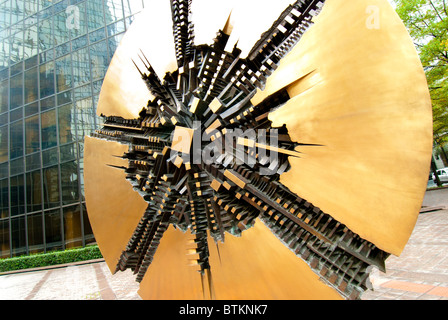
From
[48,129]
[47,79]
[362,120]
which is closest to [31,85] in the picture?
[47,79]

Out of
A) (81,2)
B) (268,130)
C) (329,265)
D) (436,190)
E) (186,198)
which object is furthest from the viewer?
(436,190)

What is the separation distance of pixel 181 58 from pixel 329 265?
1955 millimetres

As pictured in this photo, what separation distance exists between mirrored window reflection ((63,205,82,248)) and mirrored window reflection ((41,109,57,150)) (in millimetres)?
3580

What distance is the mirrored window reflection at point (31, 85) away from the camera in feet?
51.6

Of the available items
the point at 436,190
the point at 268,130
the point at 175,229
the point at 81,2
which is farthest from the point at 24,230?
the point at 436,190

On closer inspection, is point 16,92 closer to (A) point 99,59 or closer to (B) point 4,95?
(B) point 4,95

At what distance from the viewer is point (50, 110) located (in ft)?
49.3

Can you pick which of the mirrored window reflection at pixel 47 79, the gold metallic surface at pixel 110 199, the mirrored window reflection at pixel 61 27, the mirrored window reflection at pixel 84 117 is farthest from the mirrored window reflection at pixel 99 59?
the gold metallic surface at pixel 110 199

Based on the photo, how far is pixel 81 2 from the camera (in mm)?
15180

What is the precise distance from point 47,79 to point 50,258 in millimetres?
9409

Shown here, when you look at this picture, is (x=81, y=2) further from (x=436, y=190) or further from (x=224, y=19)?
(x=436, y=190)

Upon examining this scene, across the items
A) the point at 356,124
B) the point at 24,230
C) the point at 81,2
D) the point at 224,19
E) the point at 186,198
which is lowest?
the point at 24,230

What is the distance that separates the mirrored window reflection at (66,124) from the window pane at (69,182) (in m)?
1.29

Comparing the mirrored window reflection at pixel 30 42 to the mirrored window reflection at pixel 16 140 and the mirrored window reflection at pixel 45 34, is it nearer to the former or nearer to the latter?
the mirrored window reflection at pixel 45 34
